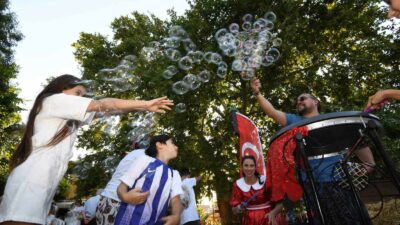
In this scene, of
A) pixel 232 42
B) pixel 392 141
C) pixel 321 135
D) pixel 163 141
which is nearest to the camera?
pixel 321 135

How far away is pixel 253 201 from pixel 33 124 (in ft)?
10.1

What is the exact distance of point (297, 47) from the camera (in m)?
12.8

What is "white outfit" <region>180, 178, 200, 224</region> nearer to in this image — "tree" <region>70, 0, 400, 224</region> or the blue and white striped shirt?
the blue and white striped shirt

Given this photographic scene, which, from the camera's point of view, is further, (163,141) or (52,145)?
(163,141)

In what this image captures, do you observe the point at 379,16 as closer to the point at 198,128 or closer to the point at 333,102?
the point at 333,102

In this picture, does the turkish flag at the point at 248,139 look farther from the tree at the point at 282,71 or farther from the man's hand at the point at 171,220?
the tree at the point at 282,71

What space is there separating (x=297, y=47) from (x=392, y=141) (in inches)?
187

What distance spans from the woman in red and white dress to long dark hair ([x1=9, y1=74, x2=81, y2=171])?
9.05ft

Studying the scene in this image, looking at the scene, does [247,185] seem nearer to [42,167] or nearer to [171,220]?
[171,220]

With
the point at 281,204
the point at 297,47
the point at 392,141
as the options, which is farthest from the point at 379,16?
the point at 281,204

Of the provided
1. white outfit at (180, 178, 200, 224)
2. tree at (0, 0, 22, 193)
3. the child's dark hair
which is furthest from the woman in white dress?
tree at (0, 0, 22, 193)

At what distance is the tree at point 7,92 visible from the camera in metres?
17.7

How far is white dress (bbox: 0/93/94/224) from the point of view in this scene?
1855mm

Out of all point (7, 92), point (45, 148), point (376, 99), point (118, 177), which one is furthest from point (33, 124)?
point (7, 92)
